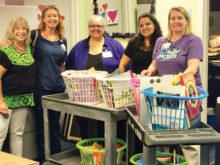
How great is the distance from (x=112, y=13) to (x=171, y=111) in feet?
8.98

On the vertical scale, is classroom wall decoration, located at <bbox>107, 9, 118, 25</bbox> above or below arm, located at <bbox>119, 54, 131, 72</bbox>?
above

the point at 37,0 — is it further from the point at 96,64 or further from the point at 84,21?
the point at 96,64

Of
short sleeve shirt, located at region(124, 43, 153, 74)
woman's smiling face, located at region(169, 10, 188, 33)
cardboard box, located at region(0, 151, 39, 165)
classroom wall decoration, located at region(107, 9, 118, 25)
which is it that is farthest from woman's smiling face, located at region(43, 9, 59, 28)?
cardboard box, located at region(0, 151, 39, 165)

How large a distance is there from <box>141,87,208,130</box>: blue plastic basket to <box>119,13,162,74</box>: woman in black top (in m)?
1.19

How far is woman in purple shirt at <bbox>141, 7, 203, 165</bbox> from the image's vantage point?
2085 mm

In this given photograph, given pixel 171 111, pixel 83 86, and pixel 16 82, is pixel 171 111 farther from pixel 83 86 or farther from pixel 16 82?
pixel 16 82

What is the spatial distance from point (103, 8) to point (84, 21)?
33cm

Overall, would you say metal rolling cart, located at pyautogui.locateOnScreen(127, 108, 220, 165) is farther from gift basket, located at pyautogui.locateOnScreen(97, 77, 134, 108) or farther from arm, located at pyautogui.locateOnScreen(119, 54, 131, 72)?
arm, located at pyautogui.locateOnScreen(119, 54, 131, 72)

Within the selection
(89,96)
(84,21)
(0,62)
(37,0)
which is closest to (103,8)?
(84,21)

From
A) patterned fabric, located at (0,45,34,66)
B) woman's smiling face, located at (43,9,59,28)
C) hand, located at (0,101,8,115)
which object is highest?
woman's smiling face, located at (43,9,59,28)

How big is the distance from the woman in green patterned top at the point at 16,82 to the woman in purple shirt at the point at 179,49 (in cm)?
119

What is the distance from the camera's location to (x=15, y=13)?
3582 mm

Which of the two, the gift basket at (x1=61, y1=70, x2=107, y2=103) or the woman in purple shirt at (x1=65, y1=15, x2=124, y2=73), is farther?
the woman in purple shirt at (x1=65, y1=15, x2=124, y2=73)

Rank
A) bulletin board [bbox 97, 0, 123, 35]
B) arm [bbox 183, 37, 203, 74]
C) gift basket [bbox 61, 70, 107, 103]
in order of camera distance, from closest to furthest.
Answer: arm [bbox 183, 37, 203, 74], gift basket [bbox 61, 70, 107, 103], bulletin board [bbox 97, 0, 123, 35]
